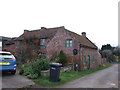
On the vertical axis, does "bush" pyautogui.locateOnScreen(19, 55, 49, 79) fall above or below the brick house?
below

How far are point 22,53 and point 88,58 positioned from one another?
10402 millimetres

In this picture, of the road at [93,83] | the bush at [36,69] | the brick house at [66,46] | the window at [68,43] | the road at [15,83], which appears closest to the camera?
the road at [15,83]

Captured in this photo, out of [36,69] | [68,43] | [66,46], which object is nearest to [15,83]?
[36,69]

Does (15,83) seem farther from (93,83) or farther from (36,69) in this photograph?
(93,83)

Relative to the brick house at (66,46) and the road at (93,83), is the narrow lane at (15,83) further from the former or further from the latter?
the brick house at (66,46)

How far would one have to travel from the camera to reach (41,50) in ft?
66.7

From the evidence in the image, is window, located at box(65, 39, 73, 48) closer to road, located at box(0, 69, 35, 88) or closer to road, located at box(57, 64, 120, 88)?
road, located at box(57, 64, 120, 88)

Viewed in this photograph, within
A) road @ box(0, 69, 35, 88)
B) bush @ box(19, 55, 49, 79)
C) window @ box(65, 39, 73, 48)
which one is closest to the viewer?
road @ box(0, 69, 35, 88)

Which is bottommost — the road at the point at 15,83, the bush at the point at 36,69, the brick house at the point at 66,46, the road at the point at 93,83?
the road at the point at 93,83

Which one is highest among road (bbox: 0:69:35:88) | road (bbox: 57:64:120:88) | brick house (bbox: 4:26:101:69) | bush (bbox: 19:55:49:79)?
brick house (bbox: 4:26:101:69)

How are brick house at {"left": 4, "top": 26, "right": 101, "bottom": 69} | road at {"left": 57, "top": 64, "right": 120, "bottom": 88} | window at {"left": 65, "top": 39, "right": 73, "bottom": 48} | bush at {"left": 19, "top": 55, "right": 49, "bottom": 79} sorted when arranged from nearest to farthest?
road at {"left": 57, "top": 64, "right": 120, "bottom": 88}
bush at {"left": 19, "top": 55, "right": 49, "bottom": 79}
brick house at {"left": 4, "top": 26, "right": 101, "bottom": 69}
window at {"left": 65, "top": 39, "right": 73, "bottom": 48}

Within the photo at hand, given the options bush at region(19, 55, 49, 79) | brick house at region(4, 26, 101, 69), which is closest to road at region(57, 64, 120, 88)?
bush at region(19, 55, 49, 79)

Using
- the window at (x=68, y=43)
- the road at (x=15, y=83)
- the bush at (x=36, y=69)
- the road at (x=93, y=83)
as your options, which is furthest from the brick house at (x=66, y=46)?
the road at (x=15, y=83)

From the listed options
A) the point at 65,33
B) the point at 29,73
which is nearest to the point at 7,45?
A: the point at 65,33
